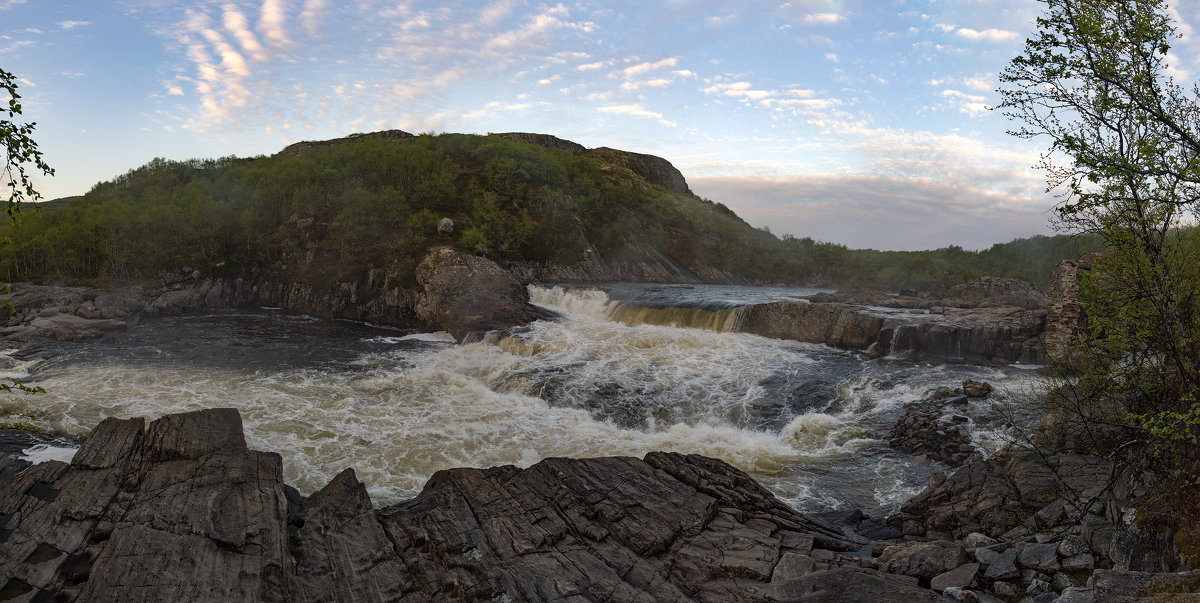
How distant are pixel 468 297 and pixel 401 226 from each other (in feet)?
52.1

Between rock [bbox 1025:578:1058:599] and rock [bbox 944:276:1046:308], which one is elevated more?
rock [bbox 944:276:1046:308]

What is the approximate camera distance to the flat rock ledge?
670 cm

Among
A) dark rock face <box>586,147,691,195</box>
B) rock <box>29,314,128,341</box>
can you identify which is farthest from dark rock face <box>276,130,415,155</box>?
rock <box>29,314,128,341</box>

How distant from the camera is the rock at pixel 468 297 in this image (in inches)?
1252

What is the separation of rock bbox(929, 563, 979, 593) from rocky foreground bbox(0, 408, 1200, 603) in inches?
1.3

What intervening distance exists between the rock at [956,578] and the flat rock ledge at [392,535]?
0.86 feet

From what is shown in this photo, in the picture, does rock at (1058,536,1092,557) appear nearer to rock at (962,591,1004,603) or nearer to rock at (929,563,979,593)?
rock at (929,563,979,593)

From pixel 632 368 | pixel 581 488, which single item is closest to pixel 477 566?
pixel 581 488

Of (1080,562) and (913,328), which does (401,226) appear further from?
(1080,562)

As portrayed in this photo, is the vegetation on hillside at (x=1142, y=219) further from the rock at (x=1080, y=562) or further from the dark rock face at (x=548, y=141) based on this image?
the dark rock face at (x=548, y=141)

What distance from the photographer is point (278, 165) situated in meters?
55.4

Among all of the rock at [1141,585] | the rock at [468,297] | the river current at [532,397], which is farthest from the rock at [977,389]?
the rock at [468,297]

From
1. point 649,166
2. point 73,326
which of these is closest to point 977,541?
point 73,326

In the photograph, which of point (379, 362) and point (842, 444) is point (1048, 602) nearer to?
point (842, 444)
